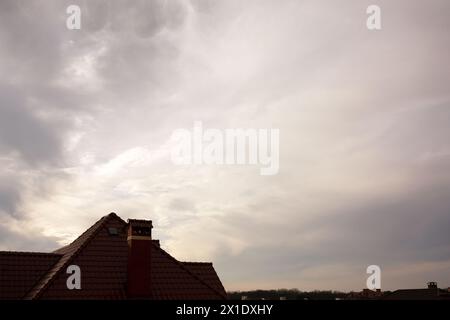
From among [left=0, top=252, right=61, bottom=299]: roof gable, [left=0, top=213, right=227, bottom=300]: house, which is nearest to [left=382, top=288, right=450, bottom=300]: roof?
[left=0, top=213, right=227, bottom=300]: house

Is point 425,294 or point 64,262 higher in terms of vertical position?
point 64,262

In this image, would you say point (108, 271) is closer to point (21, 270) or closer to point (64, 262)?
point (64, 262)

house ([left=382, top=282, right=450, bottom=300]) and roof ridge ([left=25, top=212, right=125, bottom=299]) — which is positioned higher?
roof ridge ([left=25, top=212, right=125, bottom=299])

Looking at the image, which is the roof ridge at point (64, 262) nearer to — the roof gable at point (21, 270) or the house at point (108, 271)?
the house at point (108, 271)

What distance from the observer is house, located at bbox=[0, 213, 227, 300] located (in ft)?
64.1

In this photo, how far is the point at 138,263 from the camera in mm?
19672

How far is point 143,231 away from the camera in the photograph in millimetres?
19953

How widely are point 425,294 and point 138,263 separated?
5277 centimetres

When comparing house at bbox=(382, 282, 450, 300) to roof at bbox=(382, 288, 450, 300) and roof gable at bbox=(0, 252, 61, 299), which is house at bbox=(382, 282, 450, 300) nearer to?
roof at bbox=(382, 288, 450, 300)

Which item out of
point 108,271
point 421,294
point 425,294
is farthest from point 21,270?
point 421,294

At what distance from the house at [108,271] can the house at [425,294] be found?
4626 centimetres

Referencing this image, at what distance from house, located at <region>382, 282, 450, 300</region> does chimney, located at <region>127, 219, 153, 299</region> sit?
49.1 metres

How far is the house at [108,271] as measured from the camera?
19531mm
